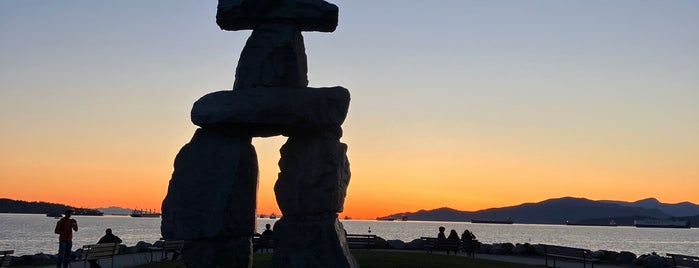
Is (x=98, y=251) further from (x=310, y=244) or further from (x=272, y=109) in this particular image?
(x=272, y=109)

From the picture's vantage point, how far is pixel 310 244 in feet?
40.5

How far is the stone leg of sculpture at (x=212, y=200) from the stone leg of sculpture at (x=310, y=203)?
579 mm

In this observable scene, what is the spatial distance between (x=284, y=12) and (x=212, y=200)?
3.34 meters

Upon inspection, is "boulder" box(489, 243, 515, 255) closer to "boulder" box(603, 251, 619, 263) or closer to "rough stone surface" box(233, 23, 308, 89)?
"boulder" box(603, 251, 619, 263)

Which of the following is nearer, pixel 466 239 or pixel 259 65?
pixel 259 65

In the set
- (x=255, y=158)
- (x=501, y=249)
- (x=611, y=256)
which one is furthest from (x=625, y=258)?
(x=255, y=158)

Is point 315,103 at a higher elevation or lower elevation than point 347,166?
higher

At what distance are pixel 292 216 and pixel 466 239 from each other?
15692 mm

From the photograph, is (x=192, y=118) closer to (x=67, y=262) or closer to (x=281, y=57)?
(x=281, y=57)

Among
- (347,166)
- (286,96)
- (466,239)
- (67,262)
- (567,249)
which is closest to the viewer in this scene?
(286,96)

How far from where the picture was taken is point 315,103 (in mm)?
12094

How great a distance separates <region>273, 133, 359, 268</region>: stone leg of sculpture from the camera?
12305 mm

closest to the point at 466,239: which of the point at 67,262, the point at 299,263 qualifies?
the point at 67,262

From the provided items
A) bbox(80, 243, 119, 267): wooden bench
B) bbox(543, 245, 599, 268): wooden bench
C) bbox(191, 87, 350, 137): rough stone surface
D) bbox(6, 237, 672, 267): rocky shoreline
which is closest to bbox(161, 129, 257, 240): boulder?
bbox(191, 87, 350, 137): rough stone surface
